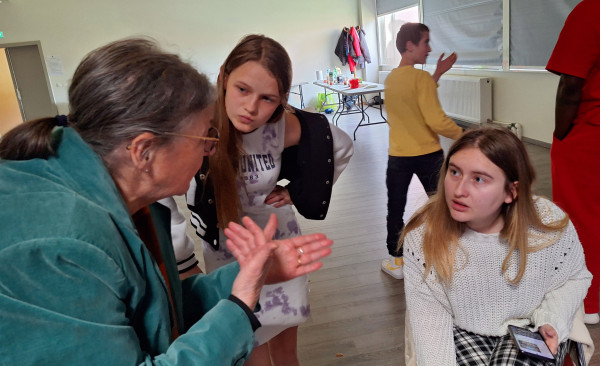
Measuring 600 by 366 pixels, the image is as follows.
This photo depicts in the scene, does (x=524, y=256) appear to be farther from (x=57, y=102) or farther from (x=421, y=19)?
(x=57, y=102)

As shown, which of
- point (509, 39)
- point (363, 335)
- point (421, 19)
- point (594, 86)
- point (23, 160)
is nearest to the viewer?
point (23, 160)

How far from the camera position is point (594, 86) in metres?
1.98

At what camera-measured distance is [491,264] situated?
1.50 meters

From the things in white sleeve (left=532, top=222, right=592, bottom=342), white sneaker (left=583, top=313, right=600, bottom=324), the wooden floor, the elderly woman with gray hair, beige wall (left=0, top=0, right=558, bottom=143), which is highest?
Result: beige wall (left=0, top=0, right=558, bottom=143)

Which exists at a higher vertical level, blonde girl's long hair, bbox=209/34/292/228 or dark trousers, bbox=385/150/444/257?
blonde girl's long hair, bbox=209/34/292/228

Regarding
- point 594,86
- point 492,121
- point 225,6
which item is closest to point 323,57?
point 225,6

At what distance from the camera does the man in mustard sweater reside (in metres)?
2.65

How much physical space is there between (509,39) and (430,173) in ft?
13.5

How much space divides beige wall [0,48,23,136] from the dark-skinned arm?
34.7 feet

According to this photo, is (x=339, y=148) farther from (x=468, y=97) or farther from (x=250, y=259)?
(x=468, y=97)

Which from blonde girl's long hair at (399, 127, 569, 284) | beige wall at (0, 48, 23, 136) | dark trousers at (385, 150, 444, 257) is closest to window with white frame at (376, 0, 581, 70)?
dark trousers at (385, 150, 444, 257)

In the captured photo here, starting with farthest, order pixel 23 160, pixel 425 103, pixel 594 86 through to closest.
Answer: pixel 425 103 → pixel 594 86 → pixel 23 160

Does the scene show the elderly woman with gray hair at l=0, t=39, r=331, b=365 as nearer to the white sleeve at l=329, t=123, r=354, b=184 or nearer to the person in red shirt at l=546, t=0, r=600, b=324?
the white sleeve at l=329, t=123, r=354, b=184

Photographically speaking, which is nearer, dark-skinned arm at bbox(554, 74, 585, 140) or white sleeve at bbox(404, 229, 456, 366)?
white sleeve at bbox(404, 229, 456, 366)
